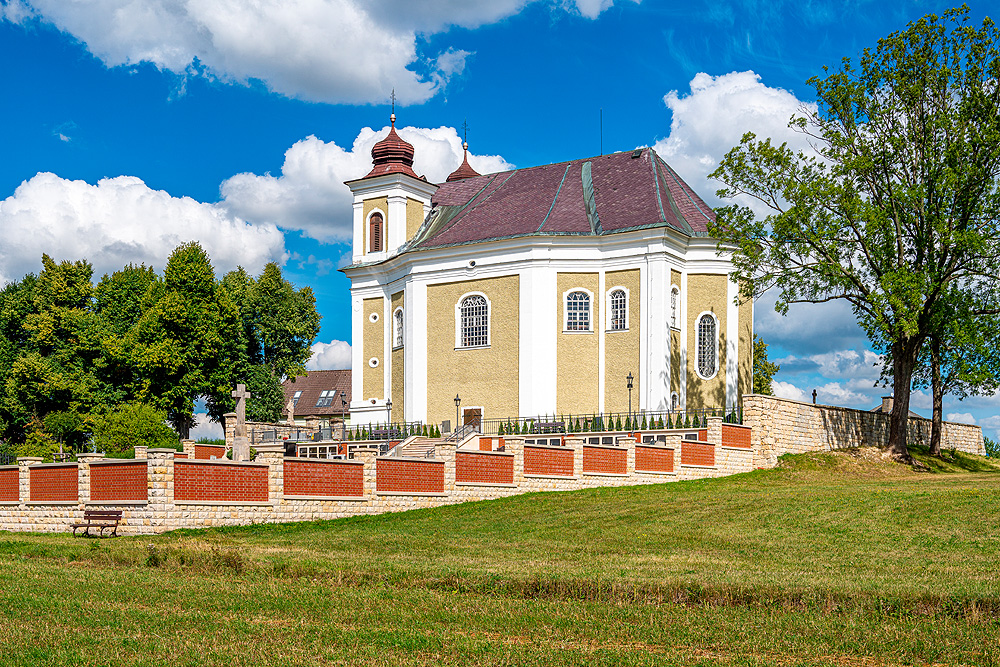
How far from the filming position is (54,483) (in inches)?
958

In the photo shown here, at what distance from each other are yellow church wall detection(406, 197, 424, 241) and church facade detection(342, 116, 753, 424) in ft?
7.91

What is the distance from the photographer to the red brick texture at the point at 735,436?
3008 cm

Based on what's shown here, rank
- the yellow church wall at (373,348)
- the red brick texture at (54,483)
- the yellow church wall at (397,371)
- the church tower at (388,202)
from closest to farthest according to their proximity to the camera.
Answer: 1. the red brick texture at (54,483)
2. the yellow church wall at (397,371)
3. the yellow church wall at (373,348)
4. the church tower at (388,202)

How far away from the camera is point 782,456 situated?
3133 cm

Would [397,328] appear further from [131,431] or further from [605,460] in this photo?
[605,460]

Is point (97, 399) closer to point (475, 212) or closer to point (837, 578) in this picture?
point (475, 212)

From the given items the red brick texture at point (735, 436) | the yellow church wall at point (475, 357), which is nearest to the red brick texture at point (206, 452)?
the yellow church wall at point (475, 357)

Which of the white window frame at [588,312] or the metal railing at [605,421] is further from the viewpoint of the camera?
the white window frame at [588,312]

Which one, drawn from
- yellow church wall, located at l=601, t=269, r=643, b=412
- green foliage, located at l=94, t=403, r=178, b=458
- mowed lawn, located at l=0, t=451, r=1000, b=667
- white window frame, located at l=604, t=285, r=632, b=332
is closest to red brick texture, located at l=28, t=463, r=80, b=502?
mowed lawn, located at l=0, t=451, r=1000, b=667

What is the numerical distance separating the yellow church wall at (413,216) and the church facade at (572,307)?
2412 mm

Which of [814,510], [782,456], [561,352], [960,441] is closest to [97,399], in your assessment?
[561,352]

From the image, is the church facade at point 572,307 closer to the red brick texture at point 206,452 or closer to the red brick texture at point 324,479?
the red brick texture at point 206,452

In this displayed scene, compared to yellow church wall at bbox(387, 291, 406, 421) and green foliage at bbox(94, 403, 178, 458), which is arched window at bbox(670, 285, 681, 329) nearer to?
yellow church wall at bbox(387, 291, 406, 421)

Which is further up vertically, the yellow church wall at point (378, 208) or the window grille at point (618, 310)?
the yellow church wall at point (378, 208)
